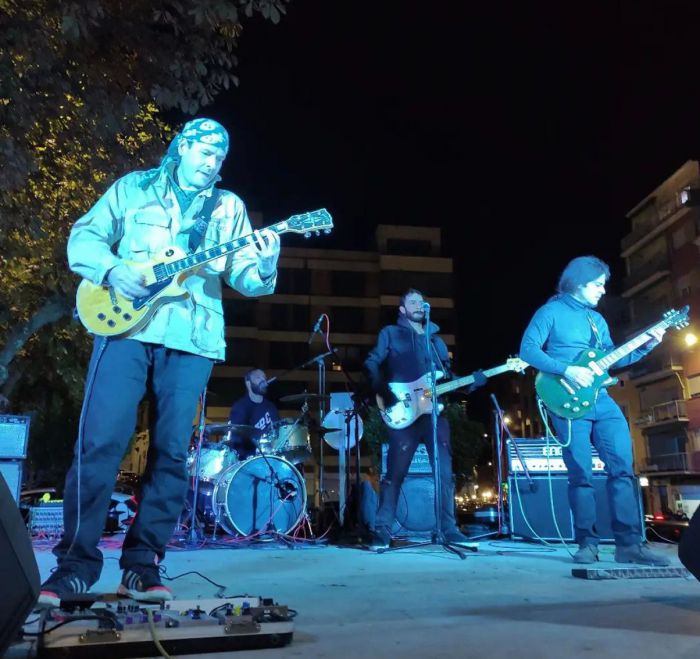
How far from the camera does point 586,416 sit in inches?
175

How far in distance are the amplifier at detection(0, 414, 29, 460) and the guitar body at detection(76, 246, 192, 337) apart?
4.52 metres

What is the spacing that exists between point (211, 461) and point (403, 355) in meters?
2.85

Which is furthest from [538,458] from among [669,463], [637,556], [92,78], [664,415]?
[669,463]

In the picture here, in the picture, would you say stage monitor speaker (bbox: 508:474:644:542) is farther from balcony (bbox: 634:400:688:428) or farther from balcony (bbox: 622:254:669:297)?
balcony (bbox: 622:254:669:297)

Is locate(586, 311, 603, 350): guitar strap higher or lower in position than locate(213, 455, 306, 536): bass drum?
higher

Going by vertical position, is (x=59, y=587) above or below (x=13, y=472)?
below

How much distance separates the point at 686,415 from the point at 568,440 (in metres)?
→ 36.6

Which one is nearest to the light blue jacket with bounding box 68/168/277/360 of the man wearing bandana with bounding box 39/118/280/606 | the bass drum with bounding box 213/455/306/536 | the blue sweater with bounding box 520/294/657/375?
the man wearing bandana with bounding box 39/118/280/606

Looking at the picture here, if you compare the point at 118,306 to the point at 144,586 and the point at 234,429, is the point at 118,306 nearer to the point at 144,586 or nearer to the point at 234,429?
the point at 144,586

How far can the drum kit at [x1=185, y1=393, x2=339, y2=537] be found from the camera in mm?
6941

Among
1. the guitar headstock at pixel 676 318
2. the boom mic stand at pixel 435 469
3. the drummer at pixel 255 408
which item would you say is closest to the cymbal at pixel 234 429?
the drummer at pixel 255 408

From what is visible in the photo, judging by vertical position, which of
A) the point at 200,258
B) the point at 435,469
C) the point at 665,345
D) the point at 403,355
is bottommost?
the point at 435,469

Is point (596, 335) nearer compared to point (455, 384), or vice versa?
point (596, 335)

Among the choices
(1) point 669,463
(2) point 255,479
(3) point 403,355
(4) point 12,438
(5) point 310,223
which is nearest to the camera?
(5) point 310,223
